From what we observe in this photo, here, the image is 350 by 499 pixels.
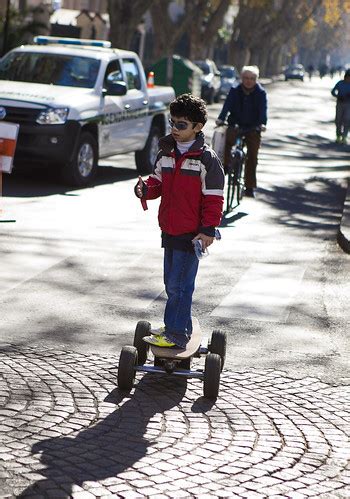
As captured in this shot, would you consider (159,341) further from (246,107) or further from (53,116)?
(53,116)

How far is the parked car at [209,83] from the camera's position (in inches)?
1969

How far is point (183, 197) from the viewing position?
7.22 metres

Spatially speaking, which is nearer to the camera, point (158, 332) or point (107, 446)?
point (107, 446)

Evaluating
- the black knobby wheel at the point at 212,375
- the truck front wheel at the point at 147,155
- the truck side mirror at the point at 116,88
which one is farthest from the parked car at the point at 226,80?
the black knobby wheel at the point at 212,375

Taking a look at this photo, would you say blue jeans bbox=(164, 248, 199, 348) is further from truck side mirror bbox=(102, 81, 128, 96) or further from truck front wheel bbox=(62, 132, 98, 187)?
truck side mirror bbox=(102, 81, 128, 96)

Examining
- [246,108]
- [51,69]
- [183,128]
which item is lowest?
[246,108]

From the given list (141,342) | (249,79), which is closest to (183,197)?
(141,342)

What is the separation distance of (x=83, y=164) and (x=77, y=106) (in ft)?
2.85

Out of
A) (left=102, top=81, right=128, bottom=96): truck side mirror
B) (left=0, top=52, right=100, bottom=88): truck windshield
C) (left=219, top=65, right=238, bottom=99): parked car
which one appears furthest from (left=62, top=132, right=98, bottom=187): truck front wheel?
(left=219, top=65, right=238, bottom=99): parked car

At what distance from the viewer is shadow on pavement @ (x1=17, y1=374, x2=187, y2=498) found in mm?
5441

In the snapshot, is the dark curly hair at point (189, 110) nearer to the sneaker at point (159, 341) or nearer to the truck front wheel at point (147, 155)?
the sneaker at point (159, 341)

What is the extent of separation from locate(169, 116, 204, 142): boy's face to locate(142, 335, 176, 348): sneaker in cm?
113

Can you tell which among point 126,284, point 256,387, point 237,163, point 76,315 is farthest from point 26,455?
point 237,163

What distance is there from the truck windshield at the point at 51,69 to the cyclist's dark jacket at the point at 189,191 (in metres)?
11.4
